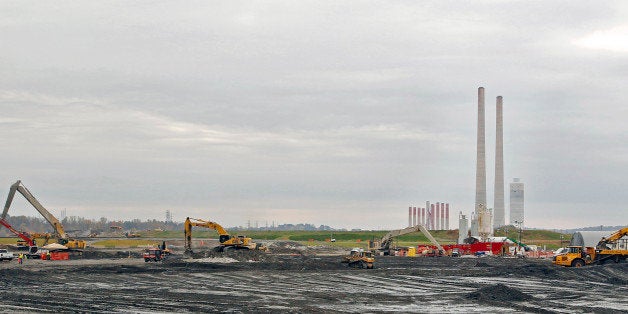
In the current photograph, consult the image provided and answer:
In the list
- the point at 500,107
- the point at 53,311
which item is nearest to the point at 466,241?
the point at 500,107

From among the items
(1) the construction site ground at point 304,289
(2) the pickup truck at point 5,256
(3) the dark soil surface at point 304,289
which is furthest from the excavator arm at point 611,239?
(2) the pickup truck at point 5,256

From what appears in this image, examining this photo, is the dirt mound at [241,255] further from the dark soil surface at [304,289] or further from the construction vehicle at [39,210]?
the construction vehicle at [39,210]

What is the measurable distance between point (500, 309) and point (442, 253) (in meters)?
68.9

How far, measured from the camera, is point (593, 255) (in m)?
75.2

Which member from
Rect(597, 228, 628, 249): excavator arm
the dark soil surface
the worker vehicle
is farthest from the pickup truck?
Rect(597, 228, 628, 249): excavator arm

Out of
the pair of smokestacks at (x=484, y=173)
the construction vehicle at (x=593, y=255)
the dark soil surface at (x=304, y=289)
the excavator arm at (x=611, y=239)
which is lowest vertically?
the dark soil surface at (x=304, y=289)

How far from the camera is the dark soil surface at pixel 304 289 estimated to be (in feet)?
124

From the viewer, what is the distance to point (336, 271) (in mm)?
66562

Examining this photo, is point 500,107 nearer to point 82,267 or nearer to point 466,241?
point 466,241

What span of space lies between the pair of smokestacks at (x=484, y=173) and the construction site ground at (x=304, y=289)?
269ft

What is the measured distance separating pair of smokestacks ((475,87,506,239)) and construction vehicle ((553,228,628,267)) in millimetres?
66623

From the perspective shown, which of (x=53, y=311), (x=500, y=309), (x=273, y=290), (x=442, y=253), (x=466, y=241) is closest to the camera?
(x=53, y=311)

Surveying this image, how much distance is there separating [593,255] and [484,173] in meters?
88.4

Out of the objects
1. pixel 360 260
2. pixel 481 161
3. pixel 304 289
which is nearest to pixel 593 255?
pixel 360 260
